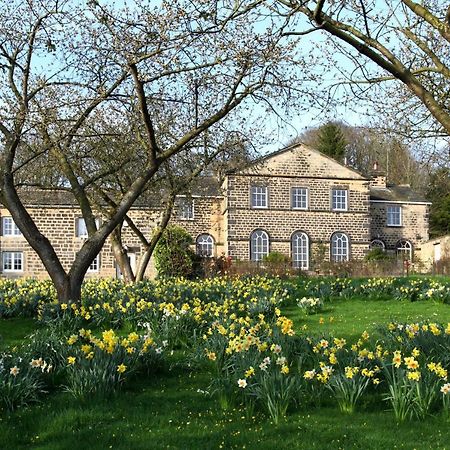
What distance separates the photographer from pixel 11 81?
1148 cm

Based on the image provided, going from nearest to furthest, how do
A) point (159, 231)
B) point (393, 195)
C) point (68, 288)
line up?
point (68, 288), point (159, 231), point (393, 195)

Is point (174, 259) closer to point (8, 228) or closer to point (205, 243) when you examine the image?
point (205, 243)

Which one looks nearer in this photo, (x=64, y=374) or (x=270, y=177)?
(x=64, y=374)

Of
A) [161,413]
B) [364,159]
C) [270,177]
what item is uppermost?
[364,159]

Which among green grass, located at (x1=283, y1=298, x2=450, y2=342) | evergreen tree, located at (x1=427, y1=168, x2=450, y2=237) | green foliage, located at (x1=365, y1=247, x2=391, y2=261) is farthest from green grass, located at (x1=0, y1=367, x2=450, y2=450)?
evergreen tree, located at (x1=427, y1=168, x2=450, y2=237)

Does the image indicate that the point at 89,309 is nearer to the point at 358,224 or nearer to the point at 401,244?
the point at 358,224

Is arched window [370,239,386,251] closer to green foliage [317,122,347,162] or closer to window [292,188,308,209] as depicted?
window [292,188,308,209]

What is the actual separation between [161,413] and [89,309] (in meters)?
5.35

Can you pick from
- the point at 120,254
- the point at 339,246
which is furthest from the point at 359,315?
the point at 339,246

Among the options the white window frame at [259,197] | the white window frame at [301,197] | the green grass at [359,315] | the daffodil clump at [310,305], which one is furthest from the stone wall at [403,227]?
the daffodil clump at [310,305]

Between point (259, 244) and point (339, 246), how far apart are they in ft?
16.7

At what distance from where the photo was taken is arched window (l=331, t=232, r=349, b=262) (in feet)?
127

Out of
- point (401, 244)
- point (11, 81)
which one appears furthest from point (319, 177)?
point (11, 81)

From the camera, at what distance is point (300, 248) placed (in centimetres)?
3853
